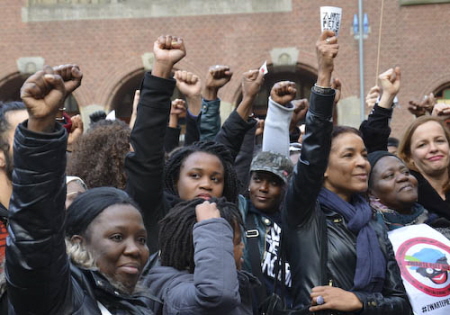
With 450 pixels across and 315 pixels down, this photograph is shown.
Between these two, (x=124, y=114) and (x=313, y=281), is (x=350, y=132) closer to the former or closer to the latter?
(x=313, y=281)

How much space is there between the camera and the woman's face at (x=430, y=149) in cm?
460

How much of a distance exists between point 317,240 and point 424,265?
647 millimetres

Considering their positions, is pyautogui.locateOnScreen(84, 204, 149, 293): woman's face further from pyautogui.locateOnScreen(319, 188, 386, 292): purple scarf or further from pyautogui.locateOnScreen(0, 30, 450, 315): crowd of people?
pyautogui.locateOnScreen(319, 188, 386, 292): purple scarf

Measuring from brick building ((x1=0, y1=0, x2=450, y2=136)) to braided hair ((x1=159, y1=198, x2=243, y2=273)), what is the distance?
13330 millimetres

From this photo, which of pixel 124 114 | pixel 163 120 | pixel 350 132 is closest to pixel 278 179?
pixel 350 132

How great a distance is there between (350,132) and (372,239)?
1.91ft

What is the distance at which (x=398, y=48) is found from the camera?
1625 centimetres

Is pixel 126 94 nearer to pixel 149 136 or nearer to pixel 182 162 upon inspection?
pixel 182 162

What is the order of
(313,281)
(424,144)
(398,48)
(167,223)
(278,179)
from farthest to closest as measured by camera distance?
(398,48)
(424,144)
(278,179)
(313,281)
(167,223)

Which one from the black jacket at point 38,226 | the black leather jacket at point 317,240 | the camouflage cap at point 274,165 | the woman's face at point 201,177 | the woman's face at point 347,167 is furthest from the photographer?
the camouflage cap at point 274,165

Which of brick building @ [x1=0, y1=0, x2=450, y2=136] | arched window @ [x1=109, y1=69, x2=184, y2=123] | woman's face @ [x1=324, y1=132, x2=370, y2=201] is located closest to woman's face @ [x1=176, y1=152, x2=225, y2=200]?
woman's face @ [x1=324, y1=132, x2=370, y2=201]

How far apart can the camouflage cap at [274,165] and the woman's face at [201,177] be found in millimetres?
479

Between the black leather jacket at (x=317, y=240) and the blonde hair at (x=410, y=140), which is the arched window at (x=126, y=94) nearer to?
the blonde hair at (x=410, y=140)

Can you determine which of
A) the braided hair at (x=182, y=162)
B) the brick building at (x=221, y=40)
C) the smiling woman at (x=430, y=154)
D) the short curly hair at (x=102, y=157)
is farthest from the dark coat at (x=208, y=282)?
the brick building at (x=221, y=40)
